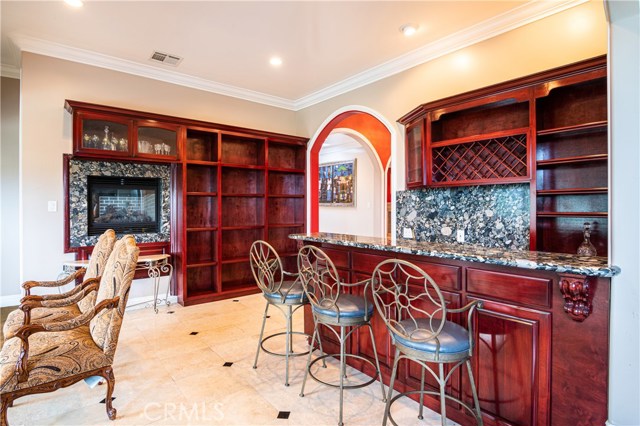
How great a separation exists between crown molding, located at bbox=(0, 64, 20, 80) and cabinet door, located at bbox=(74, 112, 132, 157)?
156 cm

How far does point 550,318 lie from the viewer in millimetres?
1612

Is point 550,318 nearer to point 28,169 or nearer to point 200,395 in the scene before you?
point 200,395

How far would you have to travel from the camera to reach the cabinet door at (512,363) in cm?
165

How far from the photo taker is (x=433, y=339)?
1.63 meters

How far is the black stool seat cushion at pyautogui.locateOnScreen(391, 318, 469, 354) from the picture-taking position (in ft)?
5.25

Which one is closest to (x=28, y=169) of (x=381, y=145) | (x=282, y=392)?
(x=282, y=392)

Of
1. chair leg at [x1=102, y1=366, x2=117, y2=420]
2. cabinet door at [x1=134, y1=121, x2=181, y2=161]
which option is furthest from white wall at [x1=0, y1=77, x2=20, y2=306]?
chair leg at [x1=102, y1=366, x2=117, y2=420]

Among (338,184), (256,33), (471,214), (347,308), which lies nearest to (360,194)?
(338,184)

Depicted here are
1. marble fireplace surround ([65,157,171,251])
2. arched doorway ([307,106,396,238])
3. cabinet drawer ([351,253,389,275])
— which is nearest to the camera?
cabinet drawer ([351,253,389,275])

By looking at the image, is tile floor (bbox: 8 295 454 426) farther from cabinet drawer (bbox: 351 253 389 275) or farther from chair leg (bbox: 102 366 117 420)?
cabinet drawer (bbox: 351 253 389 275)

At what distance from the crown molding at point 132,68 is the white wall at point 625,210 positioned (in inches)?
179

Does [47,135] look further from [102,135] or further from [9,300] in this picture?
[9,300]

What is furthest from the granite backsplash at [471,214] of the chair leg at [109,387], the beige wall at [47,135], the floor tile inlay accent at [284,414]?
the beige wall at [47,135]

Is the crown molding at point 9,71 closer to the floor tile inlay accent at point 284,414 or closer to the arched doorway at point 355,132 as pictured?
the arched doorway at point 355,132
